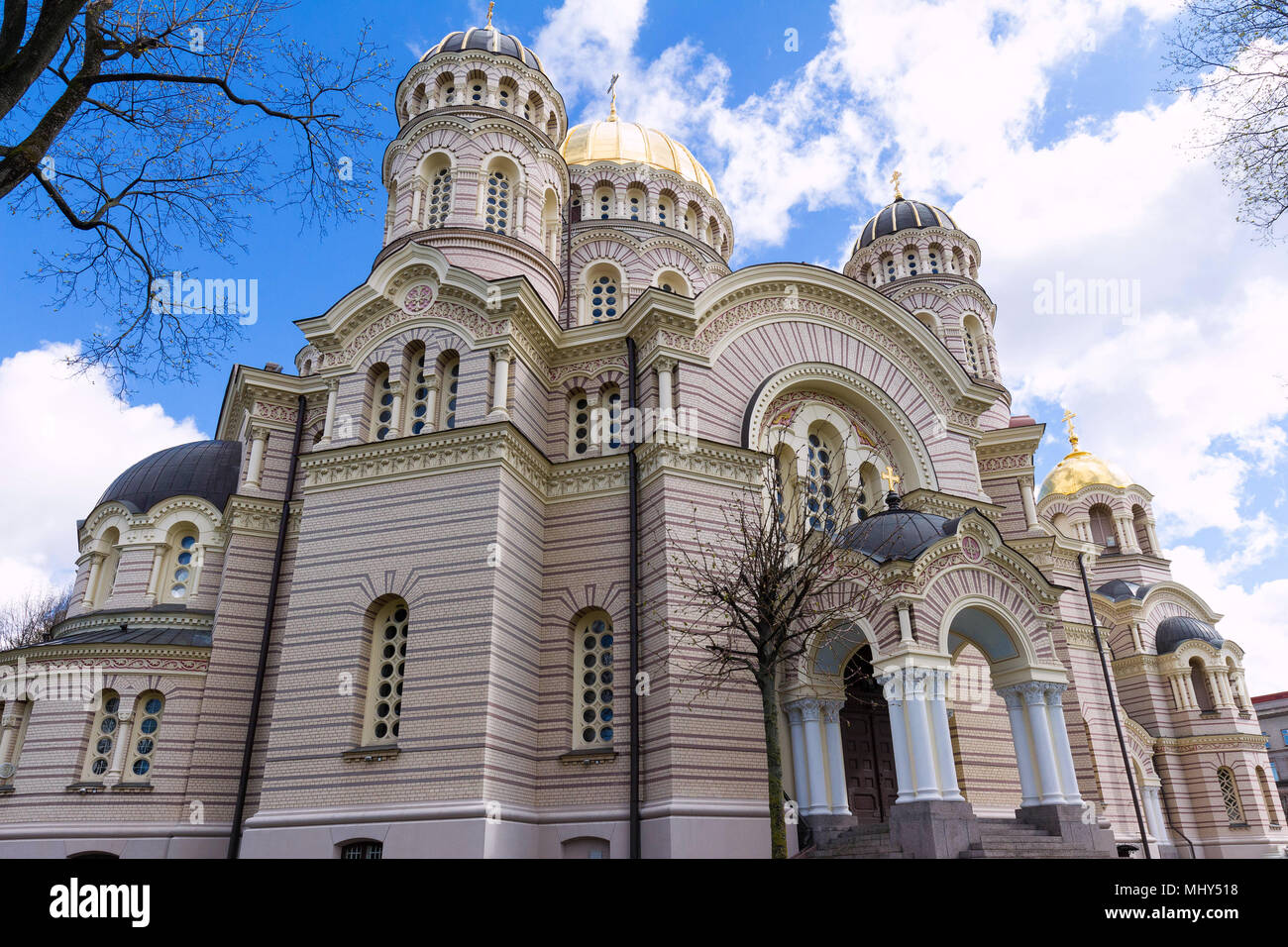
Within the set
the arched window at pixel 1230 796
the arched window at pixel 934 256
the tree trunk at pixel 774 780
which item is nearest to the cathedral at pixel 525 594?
the tree trunk at pixel 774 780

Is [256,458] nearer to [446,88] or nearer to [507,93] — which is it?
[446,88]

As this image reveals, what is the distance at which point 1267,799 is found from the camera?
3109 cm

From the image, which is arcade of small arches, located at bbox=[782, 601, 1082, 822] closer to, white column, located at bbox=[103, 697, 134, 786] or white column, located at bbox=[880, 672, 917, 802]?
white column, located at bbox=[880, 672, 917, 802]

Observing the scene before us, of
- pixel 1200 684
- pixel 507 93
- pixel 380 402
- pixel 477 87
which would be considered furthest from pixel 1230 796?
pixel 477 87

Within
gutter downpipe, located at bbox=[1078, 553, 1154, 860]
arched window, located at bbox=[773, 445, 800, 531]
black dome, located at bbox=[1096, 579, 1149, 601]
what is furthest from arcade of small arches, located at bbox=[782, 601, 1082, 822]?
black dome, located at bbox=[1096, 579, 1149, 601]

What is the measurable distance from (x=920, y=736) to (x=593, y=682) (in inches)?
221

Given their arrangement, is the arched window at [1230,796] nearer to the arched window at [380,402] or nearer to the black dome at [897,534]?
the black dome at [897,534]

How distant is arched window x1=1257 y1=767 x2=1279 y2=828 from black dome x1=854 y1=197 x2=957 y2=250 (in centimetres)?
2236

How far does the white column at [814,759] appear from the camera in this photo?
14648 mm

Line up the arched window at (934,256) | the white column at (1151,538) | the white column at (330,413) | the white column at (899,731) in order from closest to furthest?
the white column at (899,731), the white column at (330,413), the arched window at (934,256), the white column at (1151,538)

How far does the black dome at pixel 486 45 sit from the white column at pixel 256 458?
1080 centimetres
